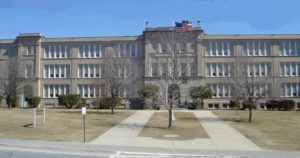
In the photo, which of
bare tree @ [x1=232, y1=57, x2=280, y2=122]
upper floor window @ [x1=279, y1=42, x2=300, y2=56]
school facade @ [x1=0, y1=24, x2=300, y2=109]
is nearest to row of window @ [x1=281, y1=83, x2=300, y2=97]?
school facade @ [x1=0, y1=24, x2=300, y2=109]

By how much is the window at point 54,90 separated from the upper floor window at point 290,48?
36.4 m

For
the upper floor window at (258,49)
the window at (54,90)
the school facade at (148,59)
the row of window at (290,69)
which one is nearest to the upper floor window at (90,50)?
the school facade at (148,59)

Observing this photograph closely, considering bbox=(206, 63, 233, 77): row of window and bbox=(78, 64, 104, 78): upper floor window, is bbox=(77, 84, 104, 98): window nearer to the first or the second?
bbox=(78, 64, 104, 78): upper floor window

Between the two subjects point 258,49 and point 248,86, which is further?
point 258,49

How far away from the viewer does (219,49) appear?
4469 centimetres

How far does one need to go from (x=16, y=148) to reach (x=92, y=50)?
35.7 meters

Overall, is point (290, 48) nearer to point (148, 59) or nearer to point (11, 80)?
point (148, 59)

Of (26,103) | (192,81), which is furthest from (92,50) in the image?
(192,81)

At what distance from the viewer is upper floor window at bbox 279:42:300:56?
44.1 meters

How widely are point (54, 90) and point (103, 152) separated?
1501 inches

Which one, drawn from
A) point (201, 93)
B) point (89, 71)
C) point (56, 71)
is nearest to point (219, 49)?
point (201, 93)

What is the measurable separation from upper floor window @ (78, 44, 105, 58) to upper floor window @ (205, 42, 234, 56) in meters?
17.7

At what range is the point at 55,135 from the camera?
15.4 metres

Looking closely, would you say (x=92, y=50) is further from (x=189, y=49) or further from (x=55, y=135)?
(x=55, y=135)
